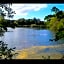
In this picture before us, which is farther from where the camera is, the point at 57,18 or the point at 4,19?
the point at 57,18

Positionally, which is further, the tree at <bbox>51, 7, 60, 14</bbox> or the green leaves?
the tree at <bbox>51, 7, 60, 14</bbox>

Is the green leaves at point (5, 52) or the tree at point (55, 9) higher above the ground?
the tree at point (55, 9)

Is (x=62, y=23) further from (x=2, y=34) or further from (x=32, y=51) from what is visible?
(x=32, y=51)

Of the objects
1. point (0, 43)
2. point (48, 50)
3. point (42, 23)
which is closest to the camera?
point (0, 43)

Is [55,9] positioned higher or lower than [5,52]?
higher

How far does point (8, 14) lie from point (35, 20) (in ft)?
1.96

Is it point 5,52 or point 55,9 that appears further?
point 55,9

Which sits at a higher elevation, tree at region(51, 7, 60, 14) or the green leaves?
tree at region(51, 7, 60, 14)

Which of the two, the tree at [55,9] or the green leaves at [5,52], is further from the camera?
the tree at [55,9]

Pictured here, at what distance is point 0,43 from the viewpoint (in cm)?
200
